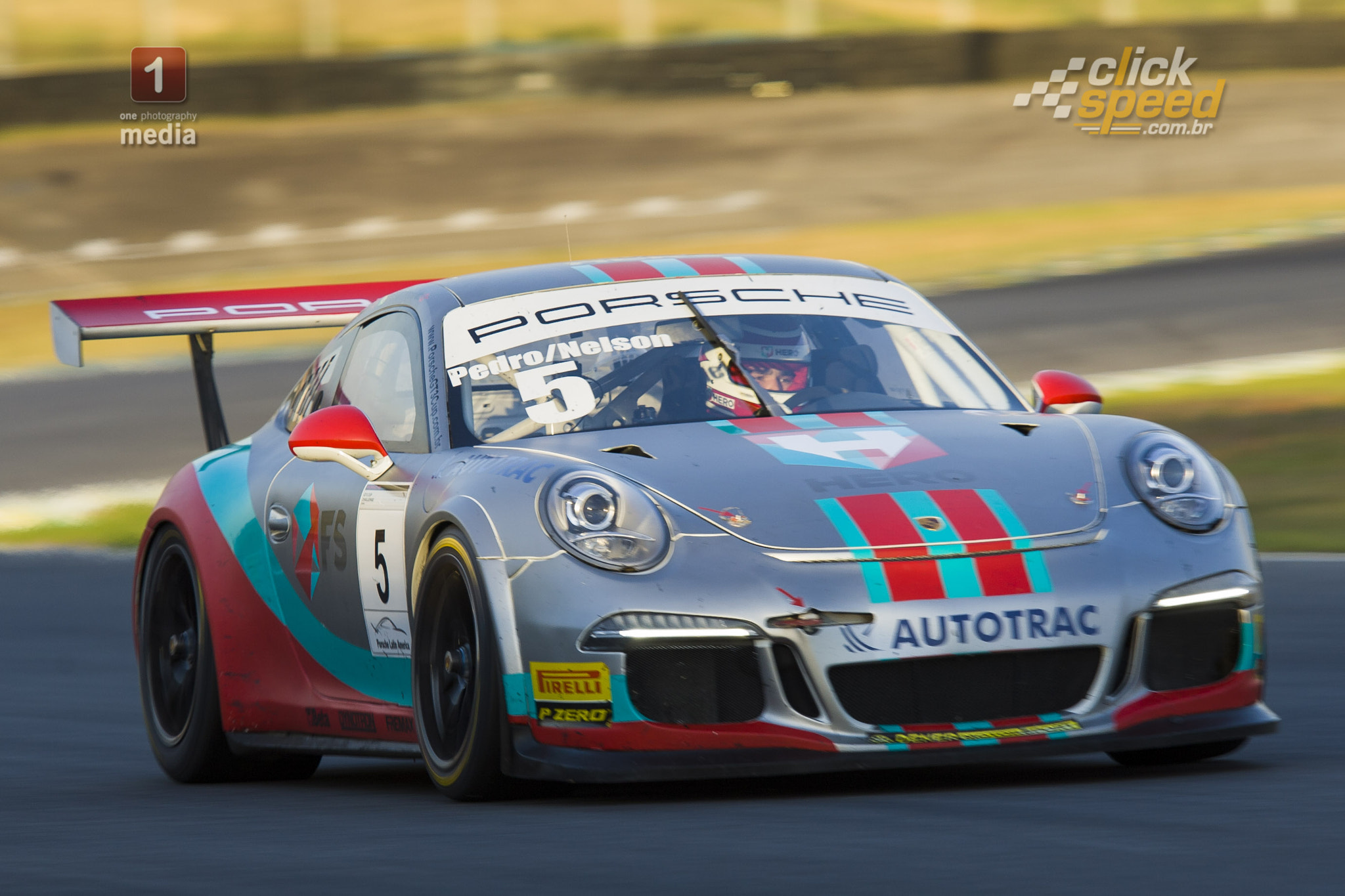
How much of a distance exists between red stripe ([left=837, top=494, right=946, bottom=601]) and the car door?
1213 mm

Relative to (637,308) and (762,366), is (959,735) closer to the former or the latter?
(762,366)

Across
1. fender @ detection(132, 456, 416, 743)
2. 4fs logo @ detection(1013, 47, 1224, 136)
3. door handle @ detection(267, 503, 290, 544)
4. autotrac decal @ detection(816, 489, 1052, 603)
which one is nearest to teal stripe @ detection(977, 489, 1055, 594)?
autotrac decal @ detection(816, 489, 1052, 603)

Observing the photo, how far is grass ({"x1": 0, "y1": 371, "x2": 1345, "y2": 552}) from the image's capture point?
1148cm

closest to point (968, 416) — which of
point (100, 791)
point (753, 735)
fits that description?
point (753, 735)

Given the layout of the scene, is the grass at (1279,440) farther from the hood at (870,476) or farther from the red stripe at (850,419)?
the hood at (870,476)

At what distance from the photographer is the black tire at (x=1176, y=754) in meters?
5.50

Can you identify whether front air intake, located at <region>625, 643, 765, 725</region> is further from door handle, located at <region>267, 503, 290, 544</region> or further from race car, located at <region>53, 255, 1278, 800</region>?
door handle, located at <region>267, 503, 290, 544</region>

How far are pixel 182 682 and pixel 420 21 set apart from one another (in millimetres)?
28934

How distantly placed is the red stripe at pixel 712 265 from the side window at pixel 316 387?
41.2 inches

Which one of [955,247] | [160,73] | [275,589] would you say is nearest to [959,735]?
[275,589]

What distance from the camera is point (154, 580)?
7141mm

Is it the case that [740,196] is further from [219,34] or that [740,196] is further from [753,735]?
[753,735]

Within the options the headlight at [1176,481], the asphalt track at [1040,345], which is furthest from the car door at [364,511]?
the asphalt track at [1040,345]

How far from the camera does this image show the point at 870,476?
5152 mm
